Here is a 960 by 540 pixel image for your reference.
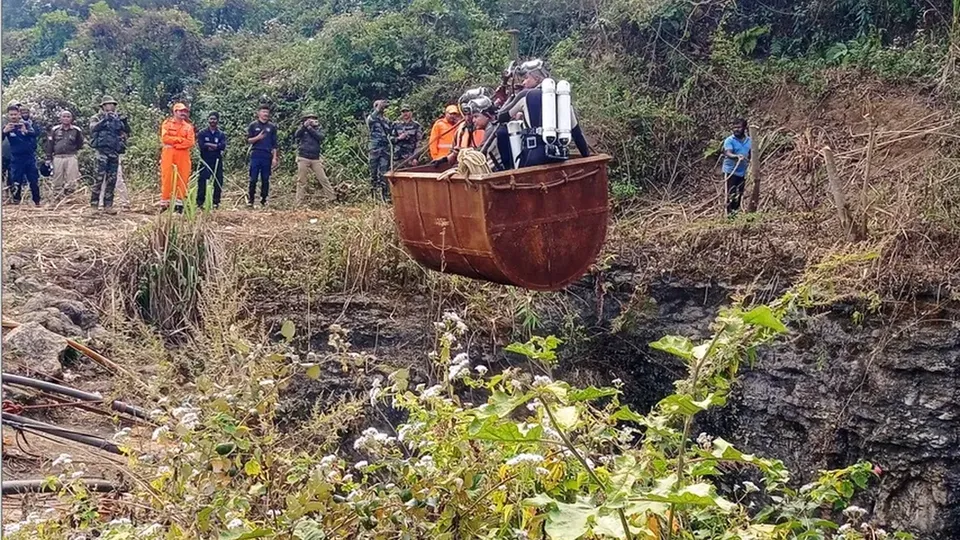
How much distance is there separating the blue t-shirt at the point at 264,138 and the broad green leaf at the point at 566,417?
10002 millimetres

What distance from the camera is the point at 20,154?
450 inches

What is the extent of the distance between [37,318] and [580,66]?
343 inches

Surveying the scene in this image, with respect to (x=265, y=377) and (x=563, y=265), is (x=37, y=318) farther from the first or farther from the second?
(x=265, y=377)

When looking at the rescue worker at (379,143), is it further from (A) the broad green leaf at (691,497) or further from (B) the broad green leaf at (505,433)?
(A) the broad green leaf at (691,497)

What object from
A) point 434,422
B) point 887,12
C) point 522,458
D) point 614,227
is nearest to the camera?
point 522,458

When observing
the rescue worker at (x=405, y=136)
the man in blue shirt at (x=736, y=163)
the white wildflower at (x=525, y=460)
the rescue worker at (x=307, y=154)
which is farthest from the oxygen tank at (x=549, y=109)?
the rescue worker at (x=307, y=154)

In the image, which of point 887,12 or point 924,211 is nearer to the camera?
point 924,211

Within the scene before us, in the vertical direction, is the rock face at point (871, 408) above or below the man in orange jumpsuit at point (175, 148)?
below

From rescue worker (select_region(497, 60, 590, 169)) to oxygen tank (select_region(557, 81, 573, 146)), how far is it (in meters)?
0.05

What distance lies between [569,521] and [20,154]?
10896 millimetres

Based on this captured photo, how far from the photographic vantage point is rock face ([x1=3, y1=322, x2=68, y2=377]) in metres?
6.90

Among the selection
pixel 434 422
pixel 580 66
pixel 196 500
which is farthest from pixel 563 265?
pixel 580 66

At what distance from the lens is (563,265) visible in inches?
249

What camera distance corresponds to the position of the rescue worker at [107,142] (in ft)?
37.6
